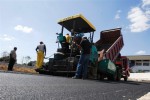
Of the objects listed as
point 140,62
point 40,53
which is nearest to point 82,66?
point 40,53

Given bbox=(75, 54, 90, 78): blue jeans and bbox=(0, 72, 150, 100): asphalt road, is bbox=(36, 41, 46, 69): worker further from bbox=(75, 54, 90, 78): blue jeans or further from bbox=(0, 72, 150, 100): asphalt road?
bbox=(0, 72, 150, 100): asphalt road

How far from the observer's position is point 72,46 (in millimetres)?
12328

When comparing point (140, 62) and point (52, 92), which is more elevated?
point (140, 62)

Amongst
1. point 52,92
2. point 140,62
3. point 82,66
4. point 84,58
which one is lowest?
point 52,92

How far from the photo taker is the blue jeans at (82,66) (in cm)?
1079

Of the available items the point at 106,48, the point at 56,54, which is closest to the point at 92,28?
the point at 106,48

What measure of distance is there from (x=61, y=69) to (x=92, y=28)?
2495 millimetres

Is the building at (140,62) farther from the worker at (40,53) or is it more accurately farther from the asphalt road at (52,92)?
the asphalt road at (52,92)

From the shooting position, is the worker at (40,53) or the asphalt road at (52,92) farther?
the worker at (40,53)

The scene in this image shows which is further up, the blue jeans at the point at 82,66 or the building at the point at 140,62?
the building at the point at 140,62

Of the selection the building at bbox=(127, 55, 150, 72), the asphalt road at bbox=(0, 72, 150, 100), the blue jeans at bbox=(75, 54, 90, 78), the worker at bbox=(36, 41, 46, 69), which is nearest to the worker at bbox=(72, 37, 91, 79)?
the blue jeans at bbox=(75, 54, 90, 78)

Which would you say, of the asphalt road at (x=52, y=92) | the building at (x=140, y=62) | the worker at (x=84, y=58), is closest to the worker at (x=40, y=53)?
the worker at (x=84, y=58)

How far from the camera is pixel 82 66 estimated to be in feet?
35.8

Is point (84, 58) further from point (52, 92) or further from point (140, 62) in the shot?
point (140, 62)
